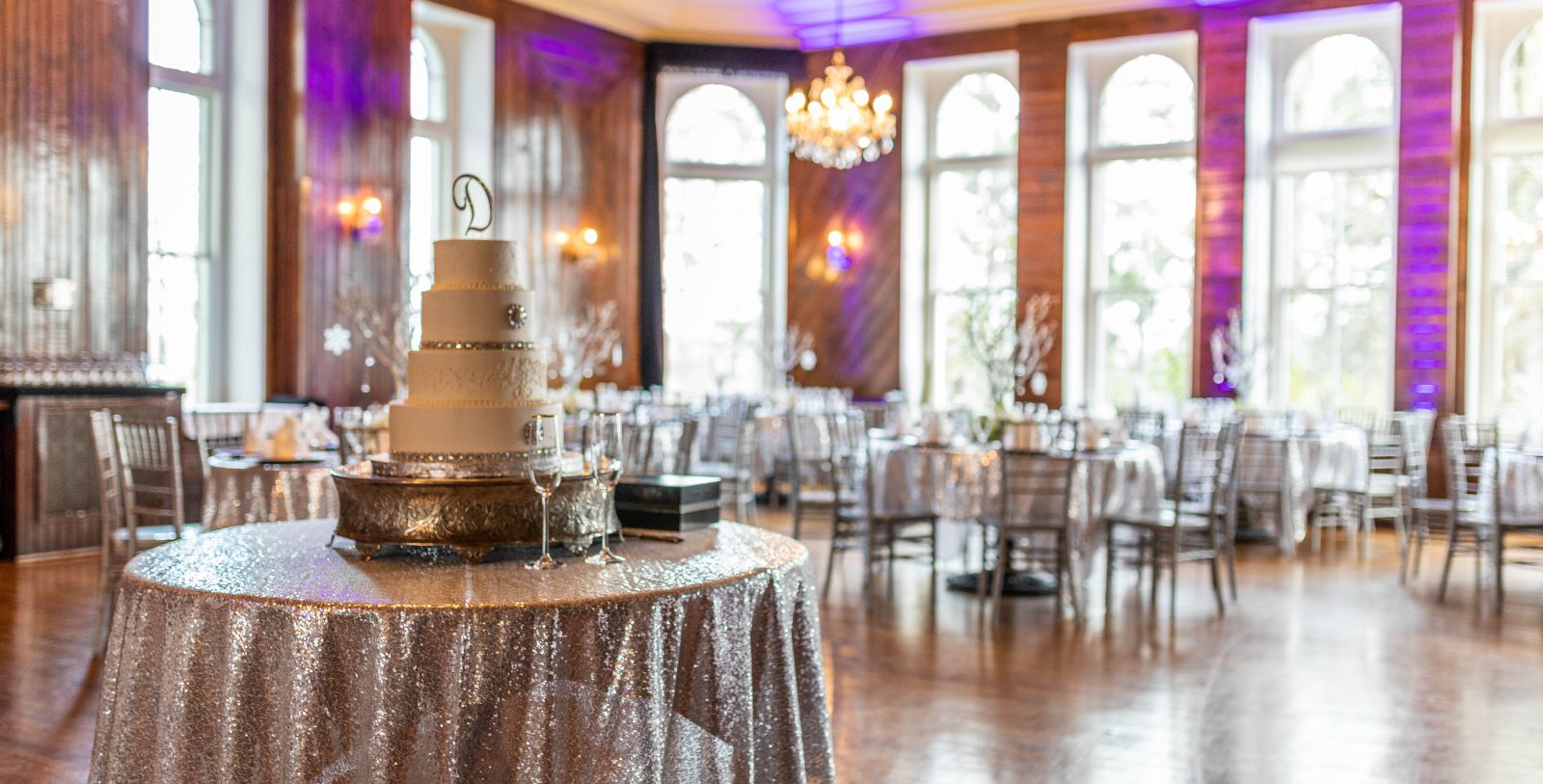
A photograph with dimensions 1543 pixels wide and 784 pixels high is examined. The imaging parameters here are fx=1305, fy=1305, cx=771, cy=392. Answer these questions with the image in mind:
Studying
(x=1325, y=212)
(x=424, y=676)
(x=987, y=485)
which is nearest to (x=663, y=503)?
(x=424, y=676)

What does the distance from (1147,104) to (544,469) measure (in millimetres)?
10419

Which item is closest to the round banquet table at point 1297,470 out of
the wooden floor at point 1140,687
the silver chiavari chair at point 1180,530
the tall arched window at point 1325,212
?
the wooden floor at point 1140,687

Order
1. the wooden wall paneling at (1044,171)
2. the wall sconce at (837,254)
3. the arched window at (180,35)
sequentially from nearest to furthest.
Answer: the arched window at (180,35)
the wooden wall paneling at (1044,171)
the wall sconce at (837,254)

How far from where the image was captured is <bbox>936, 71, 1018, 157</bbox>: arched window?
12.3 metres

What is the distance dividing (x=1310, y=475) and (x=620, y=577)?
7.65m

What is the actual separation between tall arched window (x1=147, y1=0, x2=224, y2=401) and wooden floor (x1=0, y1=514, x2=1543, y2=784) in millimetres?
2560

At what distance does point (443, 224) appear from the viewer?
37.0 ft

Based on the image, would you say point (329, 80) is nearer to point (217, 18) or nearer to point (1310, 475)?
point (217, 18)

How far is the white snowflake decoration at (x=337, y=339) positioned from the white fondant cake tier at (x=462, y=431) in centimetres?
757

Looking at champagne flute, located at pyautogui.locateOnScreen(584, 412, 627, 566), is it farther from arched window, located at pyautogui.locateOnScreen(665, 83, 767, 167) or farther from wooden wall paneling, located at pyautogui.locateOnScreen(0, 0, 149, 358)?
arched window, located at pyautogui.locateOnScreen(665, 83, 767, 167)

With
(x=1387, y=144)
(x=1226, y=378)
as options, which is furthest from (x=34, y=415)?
(x=1387, y=144)

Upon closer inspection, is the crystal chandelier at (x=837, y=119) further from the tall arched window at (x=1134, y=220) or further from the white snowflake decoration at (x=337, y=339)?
the white snowflake decoration at (x=337, y=339)

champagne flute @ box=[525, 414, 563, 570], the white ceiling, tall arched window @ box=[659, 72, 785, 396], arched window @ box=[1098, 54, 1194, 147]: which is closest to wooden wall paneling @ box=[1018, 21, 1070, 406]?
the white ceiling

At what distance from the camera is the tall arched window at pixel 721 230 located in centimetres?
1276
